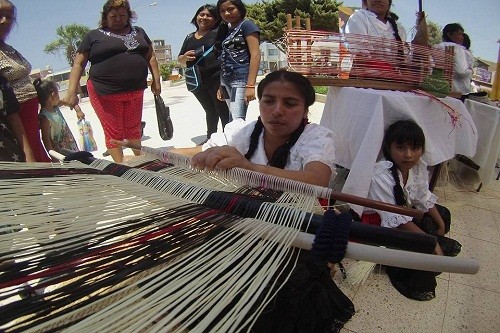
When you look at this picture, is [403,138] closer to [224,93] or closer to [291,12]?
[224,93]

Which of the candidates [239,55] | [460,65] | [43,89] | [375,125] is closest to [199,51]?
[239,55]

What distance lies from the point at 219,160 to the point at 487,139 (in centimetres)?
255

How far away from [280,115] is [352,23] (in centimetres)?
110

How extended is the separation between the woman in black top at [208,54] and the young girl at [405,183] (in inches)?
69.3

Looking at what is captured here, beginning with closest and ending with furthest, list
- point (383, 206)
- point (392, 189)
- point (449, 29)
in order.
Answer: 1. point (383, 206)
2. point (392, 189)
3. point (449, 29)

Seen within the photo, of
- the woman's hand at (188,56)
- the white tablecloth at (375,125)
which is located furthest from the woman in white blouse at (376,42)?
the woman's hand at (188,56)

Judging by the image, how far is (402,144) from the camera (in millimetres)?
1680

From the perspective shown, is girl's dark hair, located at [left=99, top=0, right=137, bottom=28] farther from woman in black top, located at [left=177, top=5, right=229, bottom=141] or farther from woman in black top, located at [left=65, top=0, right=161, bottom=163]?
woman in black top, located at [left=177, top=5, right=229, bottom=141]

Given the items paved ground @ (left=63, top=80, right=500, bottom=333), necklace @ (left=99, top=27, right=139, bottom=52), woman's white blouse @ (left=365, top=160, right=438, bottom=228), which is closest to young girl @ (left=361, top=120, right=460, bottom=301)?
woman's white blouse @ (left=365, top=160, right=438, bottom=228)

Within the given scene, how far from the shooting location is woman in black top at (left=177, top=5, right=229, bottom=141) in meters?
2.90

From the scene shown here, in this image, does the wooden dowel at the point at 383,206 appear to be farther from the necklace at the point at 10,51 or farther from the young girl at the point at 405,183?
the necklace at the point at 10,51

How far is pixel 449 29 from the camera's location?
3475 mm

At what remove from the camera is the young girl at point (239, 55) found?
243 cm

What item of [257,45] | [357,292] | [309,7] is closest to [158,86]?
[257,45]
